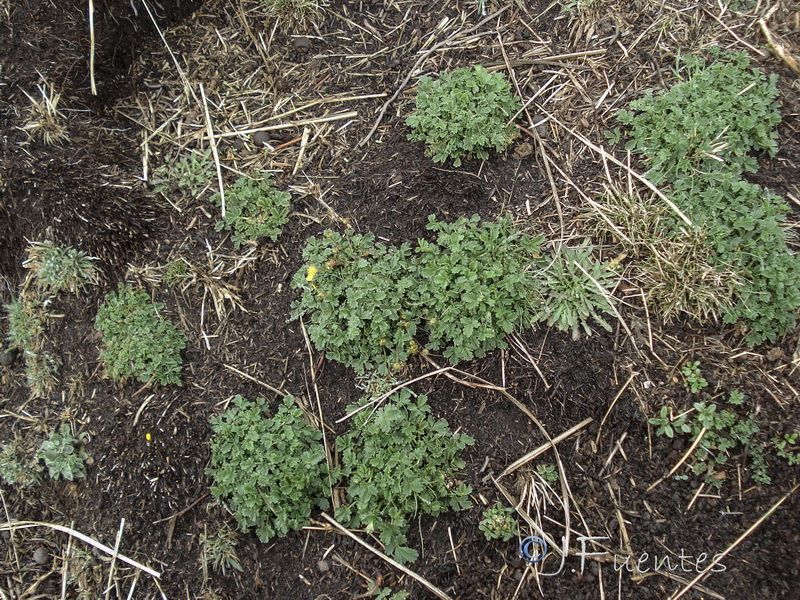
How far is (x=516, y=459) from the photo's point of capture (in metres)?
3.05

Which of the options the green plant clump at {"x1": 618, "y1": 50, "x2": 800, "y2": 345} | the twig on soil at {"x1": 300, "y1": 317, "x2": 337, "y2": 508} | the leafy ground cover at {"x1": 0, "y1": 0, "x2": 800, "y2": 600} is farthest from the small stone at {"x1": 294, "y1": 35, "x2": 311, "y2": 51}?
the green plant clump at {"x1": 618, "y1": 50, "x2": 800, "y2": 345}

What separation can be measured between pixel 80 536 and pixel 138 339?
4.13ft

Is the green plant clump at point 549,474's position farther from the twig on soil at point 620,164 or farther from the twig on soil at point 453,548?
the twig on soil at point 620,164

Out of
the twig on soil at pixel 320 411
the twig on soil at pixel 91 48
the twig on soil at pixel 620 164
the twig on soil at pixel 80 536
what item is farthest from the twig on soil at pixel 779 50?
the twig on soil at pixel 80 536

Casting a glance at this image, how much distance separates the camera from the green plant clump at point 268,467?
9.57 feet

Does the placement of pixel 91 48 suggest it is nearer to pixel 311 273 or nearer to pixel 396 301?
pixel 311 273

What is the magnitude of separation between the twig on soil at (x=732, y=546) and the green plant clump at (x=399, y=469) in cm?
121

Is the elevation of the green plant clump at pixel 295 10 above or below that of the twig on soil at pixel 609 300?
above

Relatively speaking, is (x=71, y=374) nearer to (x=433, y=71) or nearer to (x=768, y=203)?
(x=433, y=71)

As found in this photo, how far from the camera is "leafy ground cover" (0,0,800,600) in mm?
2928

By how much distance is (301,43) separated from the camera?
3.68m

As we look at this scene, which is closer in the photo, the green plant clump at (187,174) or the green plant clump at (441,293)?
the green plant clump at (441,293)

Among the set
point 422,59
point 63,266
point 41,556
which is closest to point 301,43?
point 422,59

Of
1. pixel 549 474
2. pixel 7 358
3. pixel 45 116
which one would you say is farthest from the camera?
pixel 7 358
